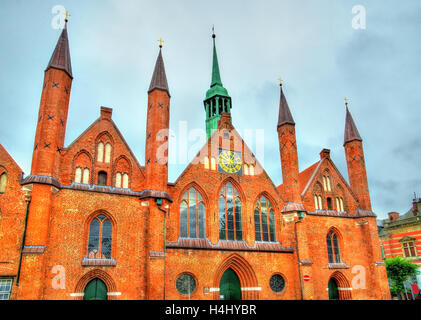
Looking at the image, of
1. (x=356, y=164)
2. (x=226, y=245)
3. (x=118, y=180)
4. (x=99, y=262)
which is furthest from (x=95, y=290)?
(x=356, y=164)

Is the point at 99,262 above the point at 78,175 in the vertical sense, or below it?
below

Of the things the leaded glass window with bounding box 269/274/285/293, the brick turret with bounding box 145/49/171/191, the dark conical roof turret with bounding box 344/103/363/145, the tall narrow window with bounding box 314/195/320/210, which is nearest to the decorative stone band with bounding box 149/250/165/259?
the brick turret with bounding box 145/49/171/191

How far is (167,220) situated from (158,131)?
236 inches

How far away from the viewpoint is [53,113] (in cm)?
2083

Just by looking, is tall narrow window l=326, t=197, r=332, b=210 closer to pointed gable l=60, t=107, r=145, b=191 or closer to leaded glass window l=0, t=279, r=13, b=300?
pointed gable l=60, t=107, r=145, b=191

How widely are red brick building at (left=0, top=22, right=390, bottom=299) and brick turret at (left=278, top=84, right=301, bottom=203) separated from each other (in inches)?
3.5

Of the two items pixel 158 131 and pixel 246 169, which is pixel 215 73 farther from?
pixel 158 131

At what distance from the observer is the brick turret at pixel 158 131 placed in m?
22.4

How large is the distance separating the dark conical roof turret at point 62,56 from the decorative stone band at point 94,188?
7.30 metres

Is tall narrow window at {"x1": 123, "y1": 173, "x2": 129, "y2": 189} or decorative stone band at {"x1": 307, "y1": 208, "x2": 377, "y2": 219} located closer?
tall narrow window at {"x1": 123, "y1": 173, "x2": 129, "y2": 189}

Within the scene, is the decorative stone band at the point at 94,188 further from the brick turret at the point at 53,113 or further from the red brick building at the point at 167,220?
the brick turret at the point at 53,113

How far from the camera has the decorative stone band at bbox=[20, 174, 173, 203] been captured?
19.0m
